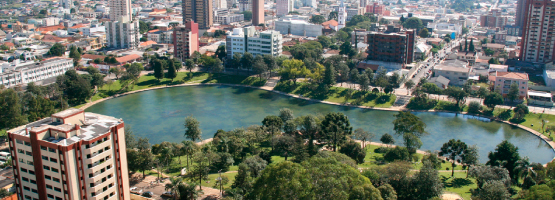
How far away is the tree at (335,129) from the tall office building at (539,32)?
2679cm

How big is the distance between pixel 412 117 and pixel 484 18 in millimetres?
53832

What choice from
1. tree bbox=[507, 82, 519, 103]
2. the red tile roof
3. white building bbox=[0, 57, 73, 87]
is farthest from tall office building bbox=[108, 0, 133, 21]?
tree bbox=[507, 82, 519, 103]

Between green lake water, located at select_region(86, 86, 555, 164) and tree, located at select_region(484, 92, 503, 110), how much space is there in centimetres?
135

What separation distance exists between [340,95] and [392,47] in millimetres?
8283

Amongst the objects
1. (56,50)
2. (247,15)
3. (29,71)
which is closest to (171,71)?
(29,71)

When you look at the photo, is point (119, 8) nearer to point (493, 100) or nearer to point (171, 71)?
point (171, 71)

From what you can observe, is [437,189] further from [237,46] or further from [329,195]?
[237,46]

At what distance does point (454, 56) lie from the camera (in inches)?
1741

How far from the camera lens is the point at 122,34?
50.1 m

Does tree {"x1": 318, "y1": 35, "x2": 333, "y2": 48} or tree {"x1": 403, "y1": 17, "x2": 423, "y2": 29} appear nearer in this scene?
tree {"x1": 318, "y1": 35, "x2": 333, "y2": 48}

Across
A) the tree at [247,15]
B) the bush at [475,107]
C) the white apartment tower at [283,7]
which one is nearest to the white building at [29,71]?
the bush at [475,107]

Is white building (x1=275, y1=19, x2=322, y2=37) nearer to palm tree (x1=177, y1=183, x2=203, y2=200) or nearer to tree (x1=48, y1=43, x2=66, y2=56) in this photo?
tree (x1=48, y1=43, x2=66, y2=56)

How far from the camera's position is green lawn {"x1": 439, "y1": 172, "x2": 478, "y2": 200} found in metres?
18.0

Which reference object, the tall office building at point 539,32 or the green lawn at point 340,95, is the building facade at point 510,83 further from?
the tall office building at point 539,32
